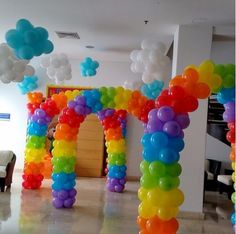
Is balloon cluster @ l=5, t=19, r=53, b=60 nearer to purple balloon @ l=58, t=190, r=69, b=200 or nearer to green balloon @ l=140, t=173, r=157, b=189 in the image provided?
green balloon @ l=140, t=173, r=157, b=189

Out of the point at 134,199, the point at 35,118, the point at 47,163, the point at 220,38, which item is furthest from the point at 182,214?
the point at 47,163

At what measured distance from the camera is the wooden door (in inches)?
416

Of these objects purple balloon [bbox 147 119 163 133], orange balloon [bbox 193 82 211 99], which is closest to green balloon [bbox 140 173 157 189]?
purple balloon [bbox 147 119 163 133]

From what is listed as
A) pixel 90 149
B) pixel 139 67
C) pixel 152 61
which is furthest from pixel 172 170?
pixel 90 149

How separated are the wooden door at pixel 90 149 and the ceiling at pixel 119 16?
3.38 metres

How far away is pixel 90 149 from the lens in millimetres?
10648

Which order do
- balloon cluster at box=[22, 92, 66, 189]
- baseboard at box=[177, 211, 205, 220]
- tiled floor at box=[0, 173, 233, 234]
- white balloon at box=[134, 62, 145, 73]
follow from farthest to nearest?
balloon cluster at box=[22, 92, 66, 189], baseboard at box=[177, 211, 205, 220], white balloon at box=[134, 62, 145, 73], tiled floor at box=[0, 173, 233, 234]

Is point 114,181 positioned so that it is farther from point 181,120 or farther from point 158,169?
point 181,120

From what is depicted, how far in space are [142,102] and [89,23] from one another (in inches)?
69.6

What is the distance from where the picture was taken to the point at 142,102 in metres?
6.28

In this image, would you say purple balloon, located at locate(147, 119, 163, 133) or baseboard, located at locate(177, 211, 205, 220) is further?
baseboard, located at locate(177, 211, 205, 220)

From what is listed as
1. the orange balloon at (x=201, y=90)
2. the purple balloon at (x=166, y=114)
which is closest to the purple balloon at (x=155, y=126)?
the purple balloon at (x=166, y=114)

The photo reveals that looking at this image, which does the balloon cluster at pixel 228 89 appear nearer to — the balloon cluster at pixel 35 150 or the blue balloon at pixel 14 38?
the blue balloon at pixel 14 38

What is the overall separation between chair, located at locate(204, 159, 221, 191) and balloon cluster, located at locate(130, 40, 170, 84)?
4034 millimetres
